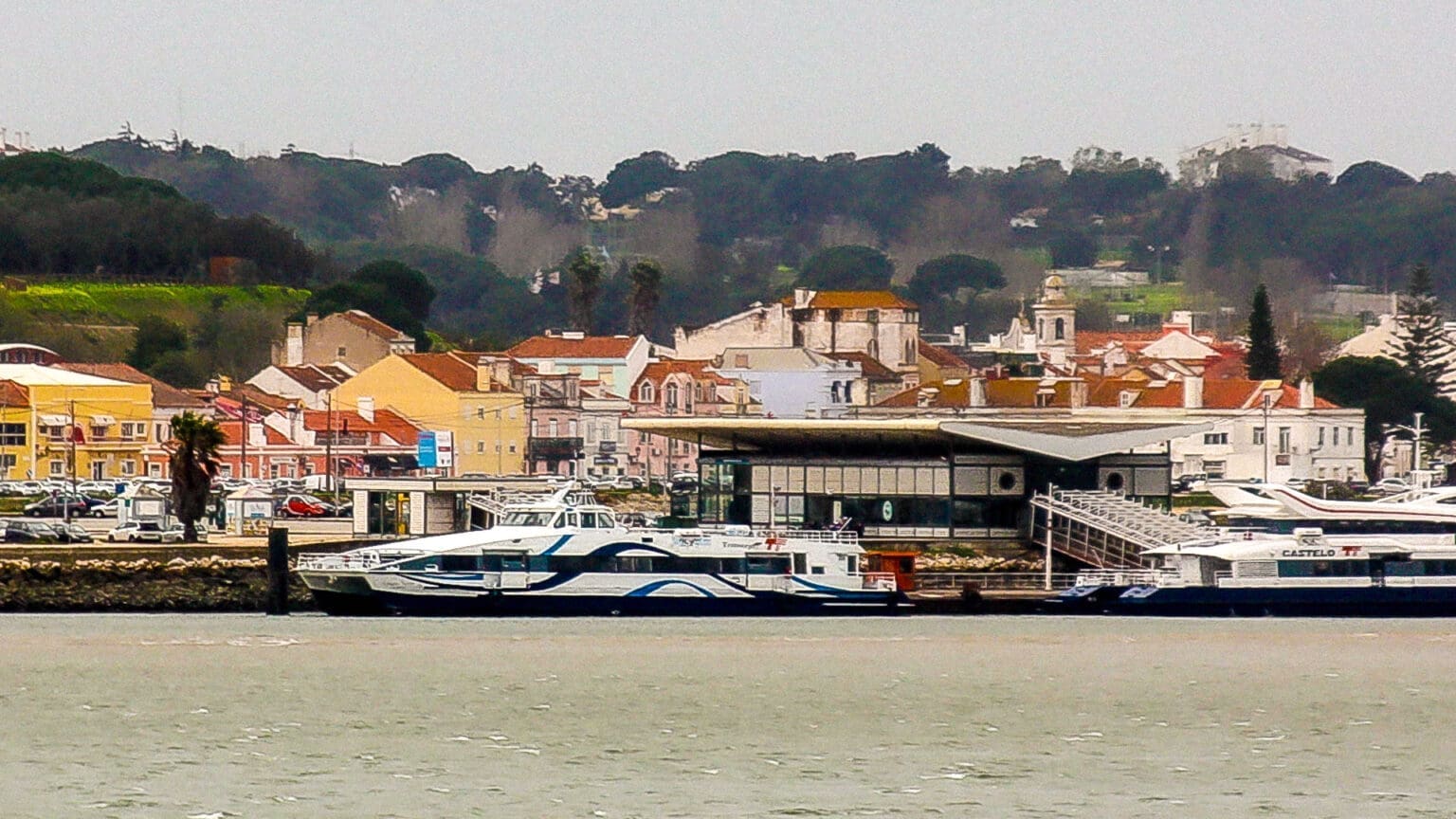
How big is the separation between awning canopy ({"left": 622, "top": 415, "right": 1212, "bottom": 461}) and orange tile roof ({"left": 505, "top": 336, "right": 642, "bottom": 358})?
74.3m

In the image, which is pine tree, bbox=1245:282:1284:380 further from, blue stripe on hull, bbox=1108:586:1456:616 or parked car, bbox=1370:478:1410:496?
blue stripe on hull, bbox=1108:586:1456:616

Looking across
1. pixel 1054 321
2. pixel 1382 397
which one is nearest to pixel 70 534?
pixel 1382 397

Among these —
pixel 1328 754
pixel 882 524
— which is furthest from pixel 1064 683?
pixel 882 524

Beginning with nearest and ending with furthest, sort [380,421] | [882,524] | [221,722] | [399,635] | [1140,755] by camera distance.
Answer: [1140,755] < [221,722] < [399,635] < [882,524] < [380,421]

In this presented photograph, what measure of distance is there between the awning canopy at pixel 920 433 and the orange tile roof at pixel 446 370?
51.0m

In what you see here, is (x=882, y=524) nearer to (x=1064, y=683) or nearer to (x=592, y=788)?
(x=1064, y=683)

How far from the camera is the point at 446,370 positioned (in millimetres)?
148375

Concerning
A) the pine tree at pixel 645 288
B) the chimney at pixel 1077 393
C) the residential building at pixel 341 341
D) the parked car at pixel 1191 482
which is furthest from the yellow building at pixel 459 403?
the pine tree at pixel 645 288

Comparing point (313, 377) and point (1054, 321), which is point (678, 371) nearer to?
point (313, 377)

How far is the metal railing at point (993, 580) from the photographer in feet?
259

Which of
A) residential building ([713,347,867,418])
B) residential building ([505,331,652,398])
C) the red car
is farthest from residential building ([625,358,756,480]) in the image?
the red car

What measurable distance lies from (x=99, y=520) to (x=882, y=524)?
30.1m

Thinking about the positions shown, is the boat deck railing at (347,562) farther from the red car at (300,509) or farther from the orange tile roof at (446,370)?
the orange tile roof at (446,370)

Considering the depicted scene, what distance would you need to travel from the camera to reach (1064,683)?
5894 cm
